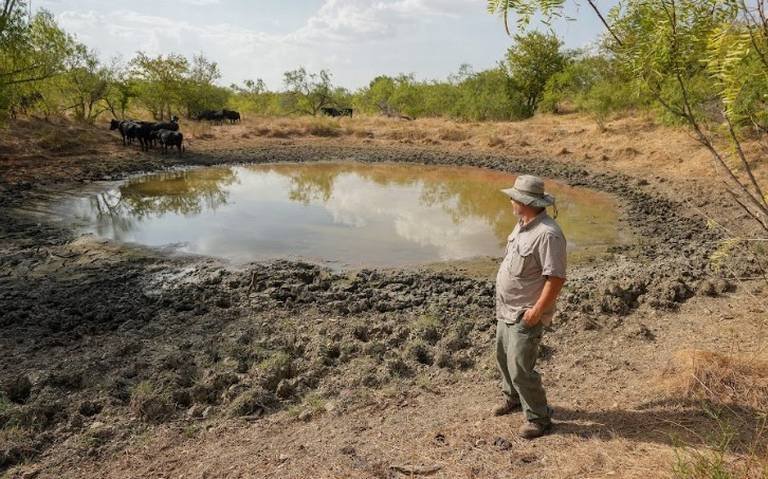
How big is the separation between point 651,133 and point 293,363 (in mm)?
18514

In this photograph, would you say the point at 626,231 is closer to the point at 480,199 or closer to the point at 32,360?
the point at 480,199

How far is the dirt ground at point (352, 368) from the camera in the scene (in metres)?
3.43

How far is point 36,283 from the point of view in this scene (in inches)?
282

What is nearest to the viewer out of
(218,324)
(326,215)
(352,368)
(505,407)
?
(505,407)

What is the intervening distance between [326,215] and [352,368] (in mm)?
7704

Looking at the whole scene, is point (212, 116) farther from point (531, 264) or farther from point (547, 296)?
point (547, 296)

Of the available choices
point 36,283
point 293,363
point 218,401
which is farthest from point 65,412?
point 36,283

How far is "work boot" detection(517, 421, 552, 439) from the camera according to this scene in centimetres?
347

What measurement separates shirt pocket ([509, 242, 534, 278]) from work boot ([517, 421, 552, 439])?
104 centimetres

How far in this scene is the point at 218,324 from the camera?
5.85 metres

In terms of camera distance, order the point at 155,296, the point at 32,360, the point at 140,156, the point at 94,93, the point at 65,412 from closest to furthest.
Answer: the point at 65,412 → the point at 32,360 → the point at 155,296 → the point at 140,156 → the point at 94,93

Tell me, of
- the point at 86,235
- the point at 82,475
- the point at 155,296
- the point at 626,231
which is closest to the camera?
the point at 82,475

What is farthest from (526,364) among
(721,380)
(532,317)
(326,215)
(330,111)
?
(330,111)

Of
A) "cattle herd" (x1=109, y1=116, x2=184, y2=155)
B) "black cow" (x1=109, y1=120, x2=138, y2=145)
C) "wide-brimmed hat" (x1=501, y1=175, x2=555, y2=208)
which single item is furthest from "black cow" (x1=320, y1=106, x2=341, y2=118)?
"wide-brimmed hat" (x1=501, y1=175, x2=555, y2=208)
